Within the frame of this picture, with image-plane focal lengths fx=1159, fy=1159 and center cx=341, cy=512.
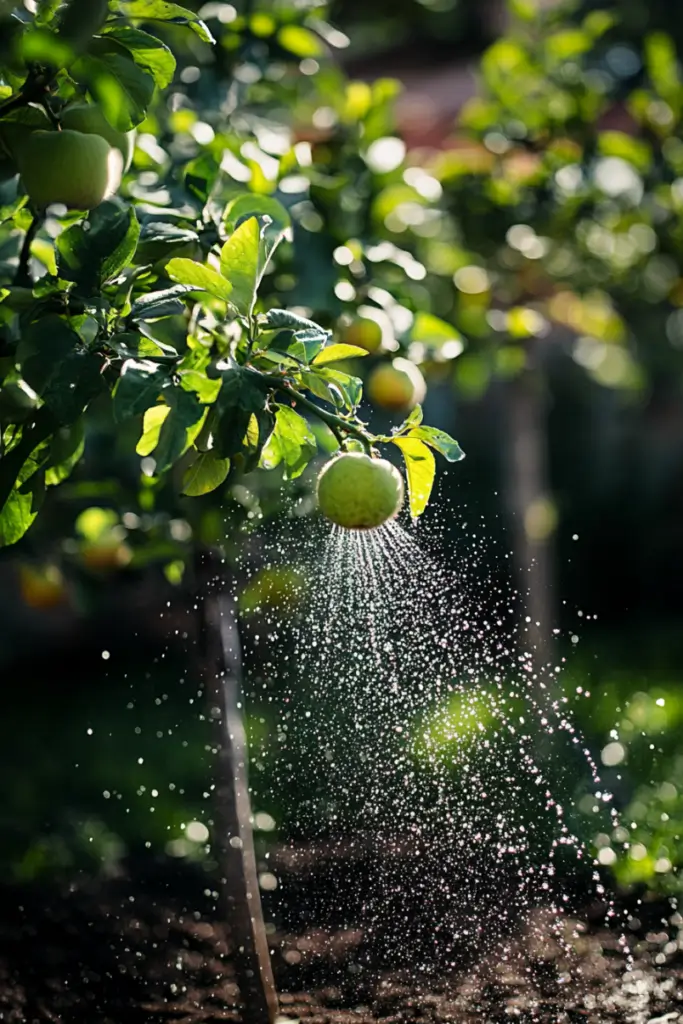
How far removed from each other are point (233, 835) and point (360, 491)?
848mm

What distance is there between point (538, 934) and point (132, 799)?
5.40 feet

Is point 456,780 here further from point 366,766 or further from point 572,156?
point 572,156

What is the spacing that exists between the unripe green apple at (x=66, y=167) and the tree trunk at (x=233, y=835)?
2.39 feet

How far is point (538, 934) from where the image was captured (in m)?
1.83

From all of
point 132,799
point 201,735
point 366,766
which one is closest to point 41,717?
point 201,735

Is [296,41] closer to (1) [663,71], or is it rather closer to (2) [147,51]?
(2) [147,51]

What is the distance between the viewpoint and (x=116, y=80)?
0.94 meters

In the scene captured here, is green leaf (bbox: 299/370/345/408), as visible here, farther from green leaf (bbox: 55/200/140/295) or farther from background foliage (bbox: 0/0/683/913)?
green leaf (bbox: 55/200/140/295)

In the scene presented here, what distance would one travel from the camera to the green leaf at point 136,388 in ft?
2.82

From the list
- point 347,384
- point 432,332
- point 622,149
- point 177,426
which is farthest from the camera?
point 622,149

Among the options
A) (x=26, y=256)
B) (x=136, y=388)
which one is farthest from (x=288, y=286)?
(x=136, y=388)

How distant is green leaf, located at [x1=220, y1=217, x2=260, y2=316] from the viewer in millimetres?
918

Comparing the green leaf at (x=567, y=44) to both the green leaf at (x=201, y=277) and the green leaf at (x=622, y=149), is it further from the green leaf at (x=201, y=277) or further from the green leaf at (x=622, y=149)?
the green leaf at (x=201, y=277)

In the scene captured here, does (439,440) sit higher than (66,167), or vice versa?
(66,167)
